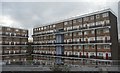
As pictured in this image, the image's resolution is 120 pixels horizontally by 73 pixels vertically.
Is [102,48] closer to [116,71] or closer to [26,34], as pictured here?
[116,71]

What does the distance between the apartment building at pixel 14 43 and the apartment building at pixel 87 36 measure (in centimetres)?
273

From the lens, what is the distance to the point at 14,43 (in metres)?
21.4

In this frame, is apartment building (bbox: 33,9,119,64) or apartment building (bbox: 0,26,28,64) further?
apartment building (bbox: 0,26,28,64)

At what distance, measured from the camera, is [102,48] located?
14398mm

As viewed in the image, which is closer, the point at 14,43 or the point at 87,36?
the point at 87,36

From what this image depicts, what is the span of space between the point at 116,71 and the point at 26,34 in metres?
18.3

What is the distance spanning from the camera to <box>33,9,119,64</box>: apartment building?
14162 millimetres

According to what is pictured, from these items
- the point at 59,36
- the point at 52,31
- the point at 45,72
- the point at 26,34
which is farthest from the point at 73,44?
the point at 45,72

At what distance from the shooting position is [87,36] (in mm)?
16219

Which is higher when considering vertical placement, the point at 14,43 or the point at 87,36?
the point at 87,36

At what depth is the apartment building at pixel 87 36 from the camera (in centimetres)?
1416

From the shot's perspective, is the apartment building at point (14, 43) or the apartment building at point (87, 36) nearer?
the apartment building at point (87, 36)

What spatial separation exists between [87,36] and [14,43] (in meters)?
Answer: 10.5

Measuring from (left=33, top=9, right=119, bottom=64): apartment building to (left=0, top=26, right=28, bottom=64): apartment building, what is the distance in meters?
2.73
